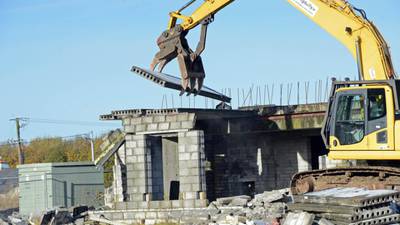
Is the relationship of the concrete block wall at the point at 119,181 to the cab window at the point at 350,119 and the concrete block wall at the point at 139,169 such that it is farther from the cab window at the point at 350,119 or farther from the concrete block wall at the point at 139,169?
the cab window at the point at 350,119

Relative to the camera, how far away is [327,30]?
18547 millimetres

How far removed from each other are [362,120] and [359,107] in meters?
0.29

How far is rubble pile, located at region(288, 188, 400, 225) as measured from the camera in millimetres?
14102

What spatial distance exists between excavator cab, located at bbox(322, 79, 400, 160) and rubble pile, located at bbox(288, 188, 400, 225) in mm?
1592

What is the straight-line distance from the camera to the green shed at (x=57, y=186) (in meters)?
33.7

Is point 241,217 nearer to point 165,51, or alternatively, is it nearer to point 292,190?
point 292,190

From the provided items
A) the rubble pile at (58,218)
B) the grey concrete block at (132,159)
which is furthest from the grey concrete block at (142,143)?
the rubble pile at (58,218)

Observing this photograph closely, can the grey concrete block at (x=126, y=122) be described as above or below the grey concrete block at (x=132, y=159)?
above

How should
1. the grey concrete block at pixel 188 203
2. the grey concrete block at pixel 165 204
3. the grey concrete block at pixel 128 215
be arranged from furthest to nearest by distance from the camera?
1. the grey concrete block at pixel 128 215
2. the grey concrete block at pixel 165 204
3. the grey concrete block at pixel 188 203

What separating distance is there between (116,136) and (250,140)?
5.89 metres

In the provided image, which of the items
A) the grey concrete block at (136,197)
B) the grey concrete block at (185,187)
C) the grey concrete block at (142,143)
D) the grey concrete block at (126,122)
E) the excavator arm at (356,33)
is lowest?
the grey concrete block at (136,197)

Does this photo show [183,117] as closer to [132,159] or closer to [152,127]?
[152,127]

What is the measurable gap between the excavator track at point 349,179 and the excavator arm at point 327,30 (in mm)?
2135

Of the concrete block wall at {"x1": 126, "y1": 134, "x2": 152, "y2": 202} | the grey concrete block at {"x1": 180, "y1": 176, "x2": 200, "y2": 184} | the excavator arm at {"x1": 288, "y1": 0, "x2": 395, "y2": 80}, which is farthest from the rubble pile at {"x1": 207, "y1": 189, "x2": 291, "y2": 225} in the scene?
the excavator arm at {"x1": 288, "y1": 0, "x2": 395, "y2": 80}
